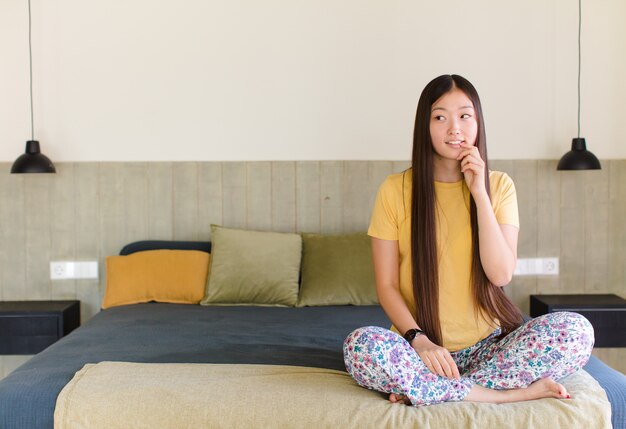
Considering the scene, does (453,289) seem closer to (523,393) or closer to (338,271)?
(523,393)

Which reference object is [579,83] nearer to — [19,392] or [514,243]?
[514,243]

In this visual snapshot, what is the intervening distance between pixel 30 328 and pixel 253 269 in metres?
1.11

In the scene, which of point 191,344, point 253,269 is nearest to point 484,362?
point 191,344

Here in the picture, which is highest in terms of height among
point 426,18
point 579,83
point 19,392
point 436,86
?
point 426,18

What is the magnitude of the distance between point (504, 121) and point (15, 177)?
2597mm

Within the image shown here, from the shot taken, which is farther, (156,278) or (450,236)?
(156,278)

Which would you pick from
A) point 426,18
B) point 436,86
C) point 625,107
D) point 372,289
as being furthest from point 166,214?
point 625,107

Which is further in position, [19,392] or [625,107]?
[625,107]

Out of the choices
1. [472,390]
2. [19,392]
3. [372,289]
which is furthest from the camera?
[372,289]

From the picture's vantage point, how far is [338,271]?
137 inches

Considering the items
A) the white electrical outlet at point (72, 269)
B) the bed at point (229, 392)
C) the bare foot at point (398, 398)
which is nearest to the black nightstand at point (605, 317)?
the bed at point (229, 392)

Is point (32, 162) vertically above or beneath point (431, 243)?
above

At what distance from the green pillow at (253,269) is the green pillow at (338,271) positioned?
0.06 metres

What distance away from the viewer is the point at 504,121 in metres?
3.84
